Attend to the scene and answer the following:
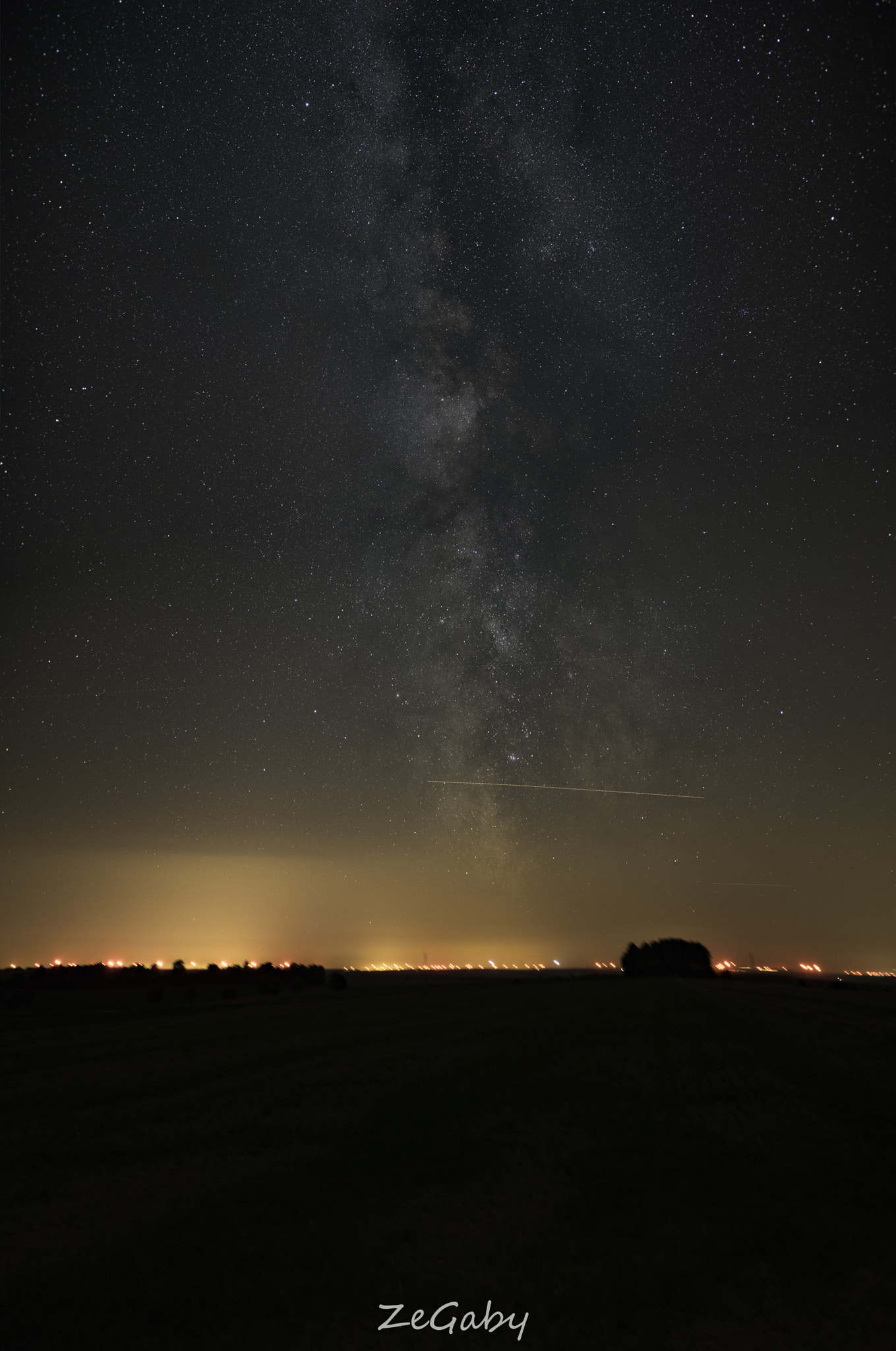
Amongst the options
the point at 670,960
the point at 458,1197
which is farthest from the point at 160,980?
the point at 458,1197

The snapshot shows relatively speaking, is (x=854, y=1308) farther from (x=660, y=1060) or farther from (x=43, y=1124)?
(x=43, y=1124)

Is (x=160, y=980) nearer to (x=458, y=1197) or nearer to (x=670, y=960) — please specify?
(x=670, y=960)

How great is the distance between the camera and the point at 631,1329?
5.17 m

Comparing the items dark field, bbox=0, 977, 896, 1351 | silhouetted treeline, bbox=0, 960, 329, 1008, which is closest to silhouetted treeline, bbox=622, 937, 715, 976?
silhouetted treeline, bbox=0, 960, 329, 1008

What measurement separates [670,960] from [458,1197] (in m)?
69.4

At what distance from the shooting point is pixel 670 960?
69.8 meters

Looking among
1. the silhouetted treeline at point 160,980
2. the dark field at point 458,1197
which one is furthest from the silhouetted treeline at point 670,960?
the dark field at point 458,1197

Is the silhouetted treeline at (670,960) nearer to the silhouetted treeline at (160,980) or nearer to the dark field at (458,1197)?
the silhouetted treeline at (160,980)

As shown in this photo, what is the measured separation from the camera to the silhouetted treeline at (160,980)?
158ft

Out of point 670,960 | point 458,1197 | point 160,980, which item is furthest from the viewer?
point 670,960

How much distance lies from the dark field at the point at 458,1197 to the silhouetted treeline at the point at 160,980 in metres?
34.9

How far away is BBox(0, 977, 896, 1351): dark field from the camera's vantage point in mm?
5293

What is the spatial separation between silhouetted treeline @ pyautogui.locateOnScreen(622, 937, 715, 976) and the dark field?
5782 centimetres

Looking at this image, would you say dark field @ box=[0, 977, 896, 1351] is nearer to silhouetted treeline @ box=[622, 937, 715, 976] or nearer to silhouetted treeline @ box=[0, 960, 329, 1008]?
silhouetted treeline @ box=[0, 960, 329, 1008]
